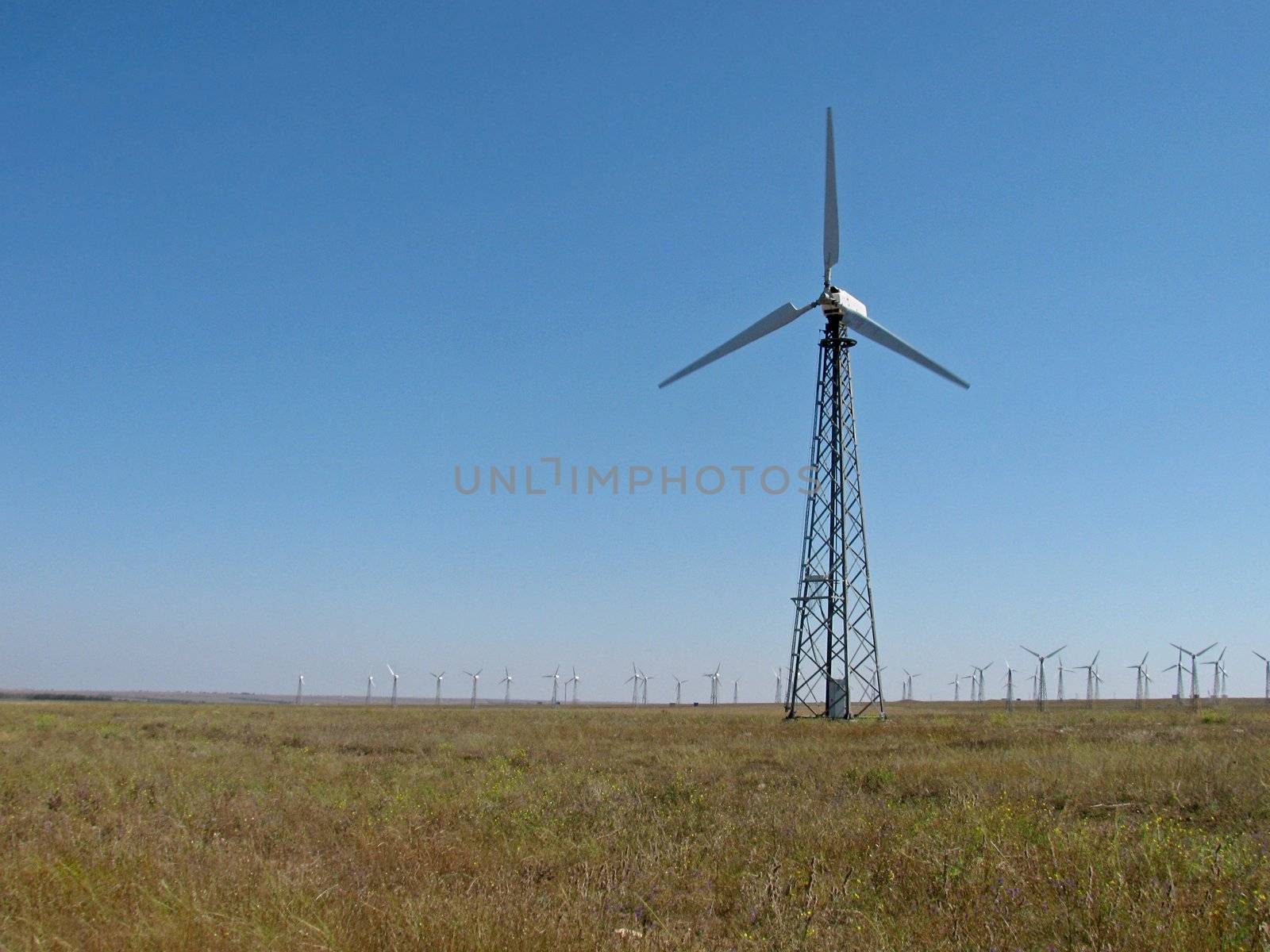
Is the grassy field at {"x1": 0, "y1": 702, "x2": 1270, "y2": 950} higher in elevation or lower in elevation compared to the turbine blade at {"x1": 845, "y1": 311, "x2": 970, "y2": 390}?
lower

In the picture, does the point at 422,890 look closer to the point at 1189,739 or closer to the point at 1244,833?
the point at 1244,833

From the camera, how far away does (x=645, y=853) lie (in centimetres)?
1134

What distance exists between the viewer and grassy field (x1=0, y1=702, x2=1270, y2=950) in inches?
306

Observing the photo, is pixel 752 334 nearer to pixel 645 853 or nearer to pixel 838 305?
pixel 838 305

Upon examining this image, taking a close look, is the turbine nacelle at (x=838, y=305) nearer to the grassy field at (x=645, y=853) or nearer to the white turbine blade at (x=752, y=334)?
the white turbine blade at (x=752, y=334)

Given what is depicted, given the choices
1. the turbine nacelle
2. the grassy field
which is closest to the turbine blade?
the turbine nacelle

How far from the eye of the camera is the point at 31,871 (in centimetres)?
938

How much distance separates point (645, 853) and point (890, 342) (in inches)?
1593

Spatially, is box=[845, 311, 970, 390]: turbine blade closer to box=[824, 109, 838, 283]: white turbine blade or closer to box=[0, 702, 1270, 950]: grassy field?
box=[824, 109, 838, 283]: white turbine blade

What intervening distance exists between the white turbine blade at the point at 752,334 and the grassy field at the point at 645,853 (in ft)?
94.9

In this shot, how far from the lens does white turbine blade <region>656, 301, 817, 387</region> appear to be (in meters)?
48.9

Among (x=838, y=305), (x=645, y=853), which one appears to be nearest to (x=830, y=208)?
(x=838, y=305)

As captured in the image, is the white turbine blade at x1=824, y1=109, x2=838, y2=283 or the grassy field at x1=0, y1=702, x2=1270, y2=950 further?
the white turbine blade at x1=824, y1=109, x2=838, y2=283

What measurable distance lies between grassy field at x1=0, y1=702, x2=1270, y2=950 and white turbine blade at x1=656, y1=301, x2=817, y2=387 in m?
28.9
